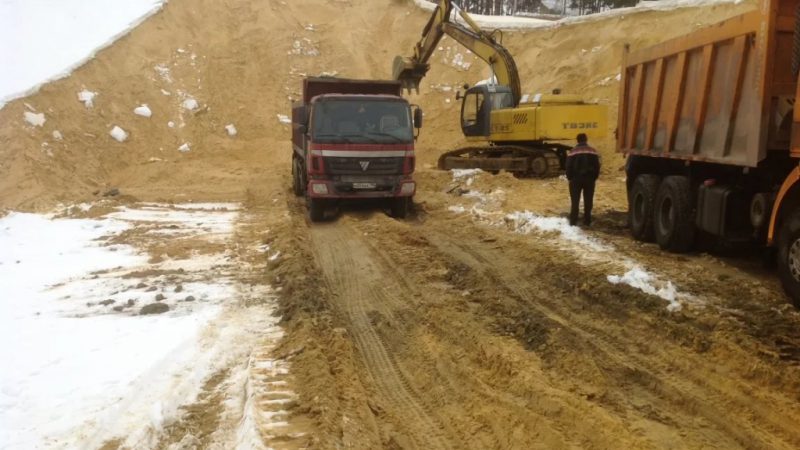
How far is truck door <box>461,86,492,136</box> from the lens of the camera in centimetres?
2044

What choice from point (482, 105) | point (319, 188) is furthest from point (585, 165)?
point (482, 105)

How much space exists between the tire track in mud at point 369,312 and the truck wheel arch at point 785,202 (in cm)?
421

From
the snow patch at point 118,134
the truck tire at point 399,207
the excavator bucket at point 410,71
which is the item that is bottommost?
the truck tire at point 399,207

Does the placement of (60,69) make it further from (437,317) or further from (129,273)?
(437,317)

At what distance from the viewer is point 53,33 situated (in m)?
27.4

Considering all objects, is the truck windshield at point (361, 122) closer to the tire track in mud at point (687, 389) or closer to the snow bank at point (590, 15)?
the tire track in mud at point (687, 389)

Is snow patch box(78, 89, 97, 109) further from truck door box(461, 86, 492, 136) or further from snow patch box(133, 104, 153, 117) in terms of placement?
truck door box(461, 86, 492, 136)

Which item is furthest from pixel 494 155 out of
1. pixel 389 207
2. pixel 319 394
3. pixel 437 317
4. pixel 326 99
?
pixel 319 394

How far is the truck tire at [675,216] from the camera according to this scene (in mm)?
9633

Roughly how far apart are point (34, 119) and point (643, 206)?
18.7 metres

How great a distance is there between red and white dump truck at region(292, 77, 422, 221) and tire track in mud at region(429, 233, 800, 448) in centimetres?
658

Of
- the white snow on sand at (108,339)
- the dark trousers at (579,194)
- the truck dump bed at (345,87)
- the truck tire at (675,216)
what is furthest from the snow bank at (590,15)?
the white snow on sand at (108,339)

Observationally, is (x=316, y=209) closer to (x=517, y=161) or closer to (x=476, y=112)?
(x=517, y=161)

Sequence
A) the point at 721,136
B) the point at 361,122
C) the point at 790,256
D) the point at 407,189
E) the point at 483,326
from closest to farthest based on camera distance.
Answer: the point at 483,326 < the point at 790,256 < the point at 721,136 < the point at 361,122 < the point at 407,189
